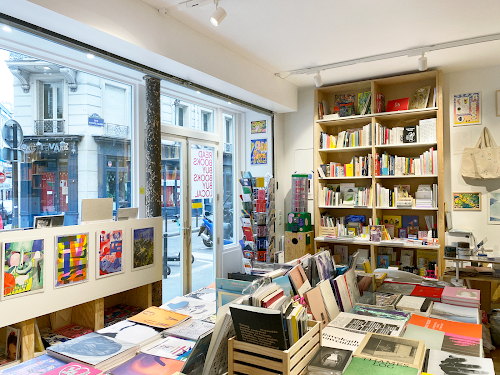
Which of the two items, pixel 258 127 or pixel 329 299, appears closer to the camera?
pixel 329 299

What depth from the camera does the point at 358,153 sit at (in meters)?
5.60

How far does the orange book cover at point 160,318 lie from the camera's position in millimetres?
2039

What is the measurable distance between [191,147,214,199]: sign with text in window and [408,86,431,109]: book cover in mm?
2938

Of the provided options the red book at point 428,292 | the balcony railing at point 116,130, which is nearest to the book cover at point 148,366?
the red book at point 428,292

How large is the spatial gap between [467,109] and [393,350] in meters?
4.38

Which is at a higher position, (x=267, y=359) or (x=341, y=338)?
(x=267, y=359)

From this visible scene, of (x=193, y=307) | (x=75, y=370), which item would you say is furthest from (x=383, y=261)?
(x=75, y=370)

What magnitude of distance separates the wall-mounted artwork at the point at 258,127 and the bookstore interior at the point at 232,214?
0.02m

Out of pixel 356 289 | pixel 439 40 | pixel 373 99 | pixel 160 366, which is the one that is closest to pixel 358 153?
pixel 373 99

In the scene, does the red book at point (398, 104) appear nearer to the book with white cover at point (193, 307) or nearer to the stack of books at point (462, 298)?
the stack of books at point (462, 298)

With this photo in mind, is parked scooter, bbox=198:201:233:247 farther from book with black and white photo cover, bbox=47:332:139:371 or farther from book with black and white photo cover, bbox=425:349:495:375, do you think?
book with black and white photo cover, bbox=425:349:495:375

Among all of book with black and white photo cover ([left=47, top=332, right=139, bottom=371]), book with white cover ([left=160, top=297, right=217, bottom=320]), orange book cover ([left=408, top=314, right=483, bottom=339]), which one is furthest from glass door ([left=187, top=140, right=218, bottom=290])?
orange book cover ([left=408, top=314, right=483, bottom=339])

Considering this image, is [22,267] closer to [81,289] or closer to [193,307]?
[81,289]

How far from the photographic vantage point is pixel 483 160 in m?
4.72
